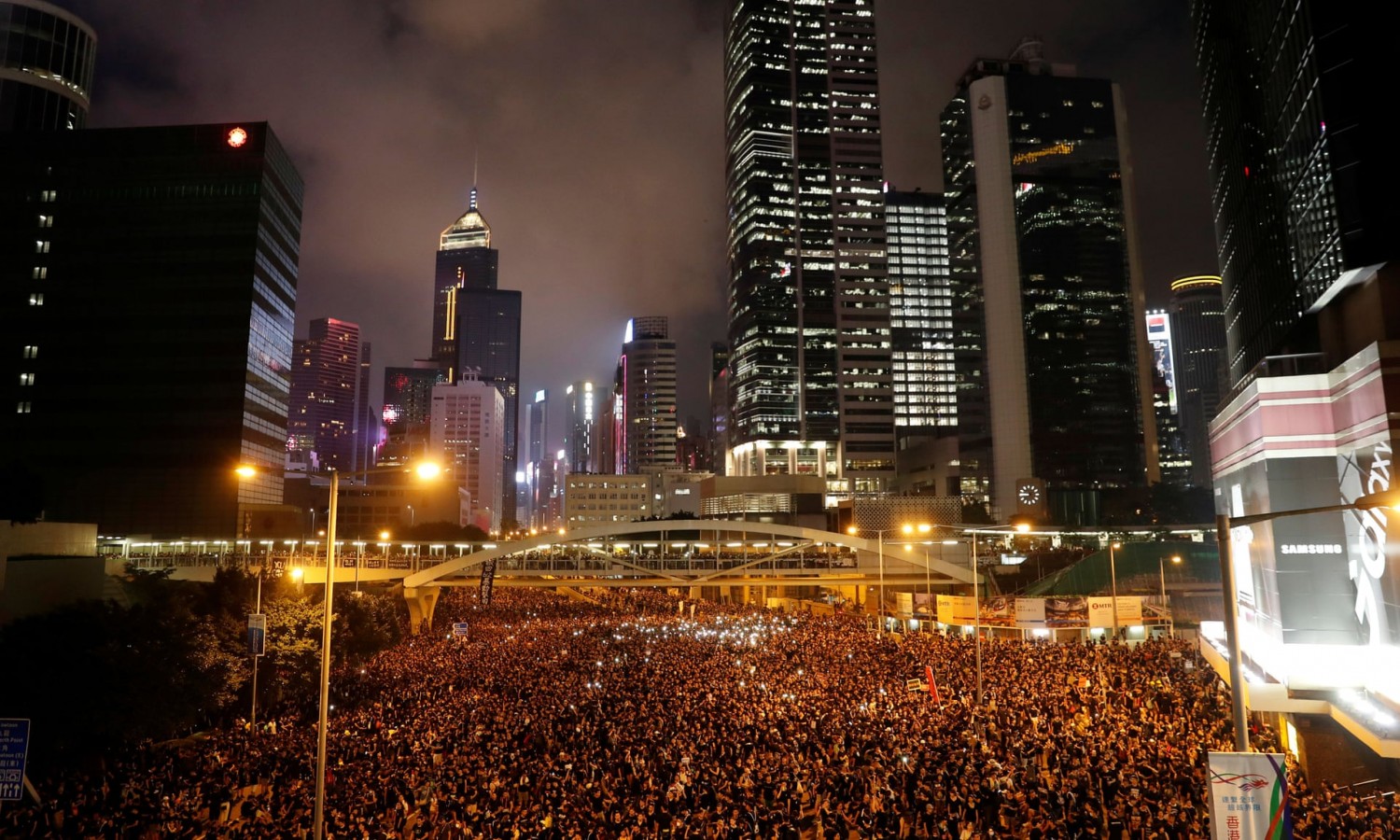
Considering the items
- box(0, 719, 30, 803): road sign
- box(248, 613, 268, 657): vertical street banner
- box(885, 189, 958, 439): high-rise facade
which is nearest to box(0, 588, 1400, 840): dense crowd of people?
box(0, 719, 30, 803): road sign

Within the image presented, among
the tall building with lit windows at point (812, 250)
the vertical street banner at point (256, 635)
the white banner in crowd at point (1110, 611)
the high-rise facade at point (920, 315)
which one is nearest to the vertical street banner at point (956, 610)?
the white banner in crowd at point (1110, 611)

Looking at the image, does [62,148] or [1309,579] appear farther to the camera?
[62,148]

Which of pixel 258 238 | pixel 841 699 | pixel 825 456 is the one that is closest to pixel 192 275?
pixel 258 238

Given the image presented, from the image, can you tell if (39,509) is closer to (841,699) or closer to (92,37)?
(841,699)

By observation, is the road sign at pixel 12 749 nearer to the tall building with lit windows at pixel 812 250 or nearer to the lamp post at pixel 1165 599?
the lamp post at pixel 1165 599

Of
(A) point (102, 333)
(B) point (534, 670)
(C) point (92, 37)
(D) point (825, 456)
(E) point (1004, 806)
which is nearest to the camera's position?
(E) point (1004, 806)

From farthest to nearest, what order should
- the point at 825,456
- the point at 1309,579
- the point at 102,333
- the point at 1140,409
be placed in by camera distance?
the point at 825,456
the point at 1140,409
the point at 102,333
the point at 1309,579
